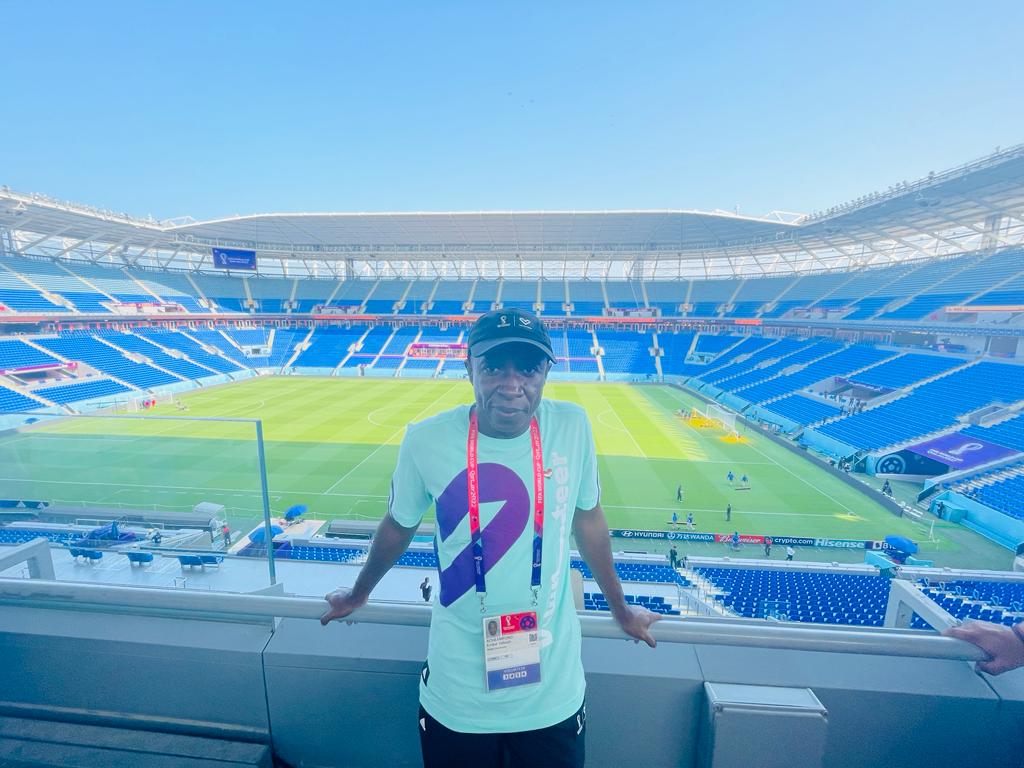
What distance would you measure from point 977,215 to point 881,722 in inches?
1448

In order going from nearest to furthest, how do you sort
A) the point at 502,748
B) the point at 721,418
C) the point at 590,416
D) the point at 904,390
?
the point at 502,748 → the point at 904,390 → the point at 721,418 → the point at 590,416

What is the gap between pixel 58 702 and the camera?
200cm

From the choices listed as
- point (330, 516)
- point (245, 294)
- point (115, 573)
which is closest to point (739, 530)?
point (330, 516)

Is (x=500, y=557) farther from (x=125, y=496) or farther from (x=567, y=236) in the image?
(x=567, y=236)

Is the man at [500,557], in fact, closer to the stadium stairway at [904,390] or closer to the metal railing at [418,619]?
the metal railing at [418,619]

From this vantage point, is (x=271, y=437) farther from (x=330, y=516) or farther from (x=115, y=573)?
(x=115, y=573)

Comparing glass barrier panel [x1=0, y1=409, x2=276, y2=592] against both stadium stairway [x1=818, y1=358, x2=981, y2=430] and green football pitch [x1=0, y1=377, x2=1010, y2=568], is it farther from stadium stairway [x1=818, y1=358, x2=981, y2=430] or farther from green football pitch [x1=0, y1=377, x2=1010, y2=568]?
stadium stairway [x1=818, y1=358, x2=981, y2=430]

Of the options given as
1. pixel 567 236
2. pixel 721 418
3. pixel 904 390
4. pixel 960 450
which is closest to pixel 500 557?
pixel 960 450

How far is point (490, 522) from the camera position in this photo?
4.81ft

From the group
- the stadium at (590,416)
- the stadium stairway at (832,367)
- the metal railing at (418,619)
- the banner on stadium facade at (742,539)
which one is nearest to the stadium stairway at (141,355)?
the stadium at (590,416)

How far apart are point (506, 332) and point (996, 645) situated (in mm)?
2120

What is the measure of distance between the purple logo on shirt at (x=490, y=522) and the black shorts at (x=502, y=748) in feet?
1.40

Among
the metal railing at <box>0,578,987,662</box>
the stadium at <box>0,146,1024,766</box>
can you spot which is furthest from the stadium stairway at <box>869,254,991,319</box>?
the metal railing at <box>0,578,987,662</box>

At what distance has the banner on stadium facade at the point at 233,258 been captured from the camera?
40844mm
